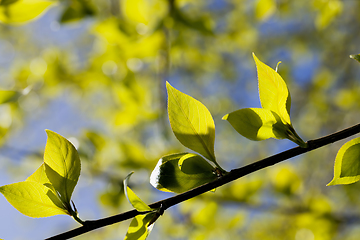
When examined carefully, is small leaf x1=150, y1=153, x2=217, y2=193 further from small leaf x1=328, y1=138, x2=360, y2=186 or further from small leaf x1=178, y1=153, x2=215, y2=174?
small leaf x1=328, y1=138, x2=360, y2=186

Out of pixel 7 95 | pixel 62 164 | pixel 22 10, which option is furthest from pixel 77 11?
pixel 62 164

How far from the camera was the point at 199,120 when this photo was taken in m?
0.30

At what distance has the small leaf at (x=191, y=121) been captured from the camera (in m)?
0.28

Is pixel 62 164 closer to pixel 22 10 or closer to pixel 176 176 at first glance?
pixel 176 176

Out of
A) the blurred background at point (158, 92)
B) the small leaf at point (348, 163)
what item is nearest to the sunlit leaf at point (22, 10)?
the blurred background at point (158, 92)

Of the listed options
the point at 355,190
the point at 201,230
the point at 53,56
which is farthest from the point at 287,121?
the point at 355,190

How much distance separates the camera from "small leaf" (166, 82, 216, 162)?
0.93 feet

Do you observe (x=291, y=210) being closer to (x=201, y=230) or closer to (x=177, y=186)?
(x=201, y=230)

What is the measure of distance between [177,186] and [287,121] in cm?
14

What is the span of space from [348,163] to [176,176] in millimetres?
185

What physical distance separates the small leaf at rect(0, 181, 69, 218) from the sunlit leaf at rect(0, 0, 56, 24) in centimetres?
40

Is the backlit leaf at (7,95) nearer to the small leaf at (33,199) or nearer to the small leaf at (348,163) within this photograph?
the small leaf at (33,199)

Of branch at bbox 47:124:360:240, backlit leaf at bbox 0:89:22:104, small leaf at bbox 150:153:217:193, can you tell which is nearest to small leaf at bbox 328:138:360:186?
branch at bbox 47:124:360:240

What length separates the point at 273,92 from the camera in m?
0.31
